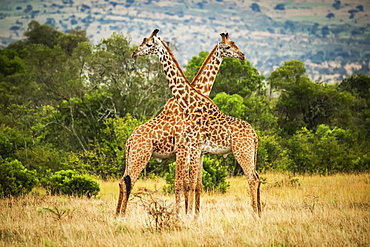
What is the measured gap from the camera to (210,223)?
34.8 ft

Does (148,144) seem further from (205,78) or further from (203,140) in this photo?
(205,78)

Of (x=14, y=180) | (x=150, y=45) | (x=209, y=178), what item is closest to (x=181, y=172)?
(x=150, y=45)

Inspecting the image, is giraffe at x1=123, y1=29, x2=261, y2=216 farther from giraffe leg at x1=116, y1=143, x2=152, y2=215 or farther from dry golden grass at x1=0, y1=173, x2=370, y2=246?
dry golden grass at x1=0, y1=173, x2=370, y2=246

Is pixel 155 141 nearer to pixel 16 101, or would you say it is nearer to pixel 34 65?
pixel 16 101

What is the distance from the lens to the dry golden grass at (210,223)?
8938mm

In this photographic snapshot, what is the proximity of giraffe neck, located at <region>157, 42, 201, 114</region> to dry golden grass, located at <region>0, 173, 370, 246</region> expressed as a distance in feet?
7.17

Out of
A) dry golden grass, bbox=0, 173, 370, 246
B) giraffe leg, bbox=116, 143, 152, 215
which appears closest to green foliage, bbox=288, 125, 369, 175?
dry golden grass, bbox=0, 173, 370, 246

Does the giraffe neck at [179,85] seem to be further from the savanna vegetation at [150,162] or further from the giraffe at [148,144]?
the savanna vegetation at [150,162]

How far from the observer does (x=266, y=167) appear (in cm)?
2506

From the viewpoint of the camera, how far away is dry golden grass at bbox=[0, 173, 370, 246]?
894 centimetres

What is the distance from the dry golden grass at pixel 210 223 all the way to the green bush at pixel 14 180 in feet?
2.30

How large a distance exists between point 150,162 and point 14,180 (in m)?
8.87

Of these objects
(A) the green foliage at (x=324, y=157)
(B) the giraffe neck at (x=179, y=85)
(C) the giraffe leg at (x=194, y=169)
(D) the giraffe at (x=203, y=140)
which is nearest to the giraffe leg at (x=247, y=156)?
(D) the giraffe at (x=203, y=140)

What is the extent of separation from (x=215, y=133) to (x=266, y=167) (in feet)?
47.6
